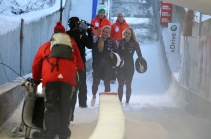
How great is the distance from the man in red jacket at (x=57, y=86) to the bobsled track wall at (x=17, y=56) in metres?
1.41

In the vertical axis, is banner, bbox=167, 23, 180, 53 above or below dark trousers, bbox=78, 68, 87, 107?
above

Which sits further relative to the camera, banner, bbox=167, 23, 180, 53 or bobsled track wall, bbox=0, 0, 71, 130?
banner, bbox=167, 23, 180, 53

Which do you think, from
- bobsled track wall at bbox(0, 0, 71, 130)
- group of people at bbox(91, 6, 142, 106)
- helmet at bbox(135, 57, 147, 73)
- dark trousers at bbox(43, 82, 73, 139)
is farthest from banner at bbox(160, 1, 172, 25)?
dark trousers at bbox(43, 82, 73, 139)

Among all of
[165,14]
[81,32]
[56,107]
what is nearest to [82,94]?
[81,32]

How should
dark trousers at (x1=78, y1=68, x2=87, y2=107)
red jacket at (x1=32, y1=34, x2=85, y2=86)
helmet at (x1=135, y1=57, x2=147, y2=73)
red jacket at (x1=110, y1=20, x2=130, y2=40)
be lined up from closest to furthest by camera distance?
red jacket at (x1=32, y1=34, x2=85, y2=86) → dark trousers at (x1=78, y1=68, x2=87, y2=107) → helmet at (x1=135, y1=57, x2=147, y2=73) → red jacket at (x1=110, y1=20, x2=130, y2=40)

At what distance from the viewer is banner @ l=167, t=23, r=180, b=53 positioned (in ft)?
60.5

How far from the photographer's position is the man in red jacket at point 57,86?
A: 246 inches

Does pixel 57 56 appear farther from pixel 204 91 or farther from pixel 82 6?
pixel 82 6

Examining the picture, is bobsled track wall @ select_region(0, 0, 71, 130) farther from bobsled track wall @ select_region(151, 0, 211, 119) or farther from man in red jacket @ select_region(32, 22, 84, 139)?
bobsled track wall @ select_region(151, 0, 211, 119)

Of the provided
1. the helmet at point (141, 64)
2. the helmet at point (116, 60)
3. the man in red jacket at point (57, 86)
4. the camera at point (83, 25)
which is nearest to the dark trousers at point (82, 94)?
the helmet at point (116, 60)

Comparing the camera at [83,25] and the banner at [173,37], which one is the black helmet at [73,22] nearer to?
the camera at [83,25]

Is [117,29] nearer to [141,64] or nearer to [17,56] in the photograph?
[141,64]

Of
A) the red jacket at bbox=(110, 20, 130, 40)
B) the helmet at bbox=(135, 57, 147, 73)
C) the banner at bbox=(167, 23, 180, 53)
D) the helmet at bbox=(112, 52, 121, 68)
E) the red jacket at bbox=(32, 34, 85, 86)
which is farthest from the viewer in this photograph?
the banner at bbox=(167, 23, 180, 53)

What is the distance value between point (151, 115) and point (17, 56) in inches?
120
